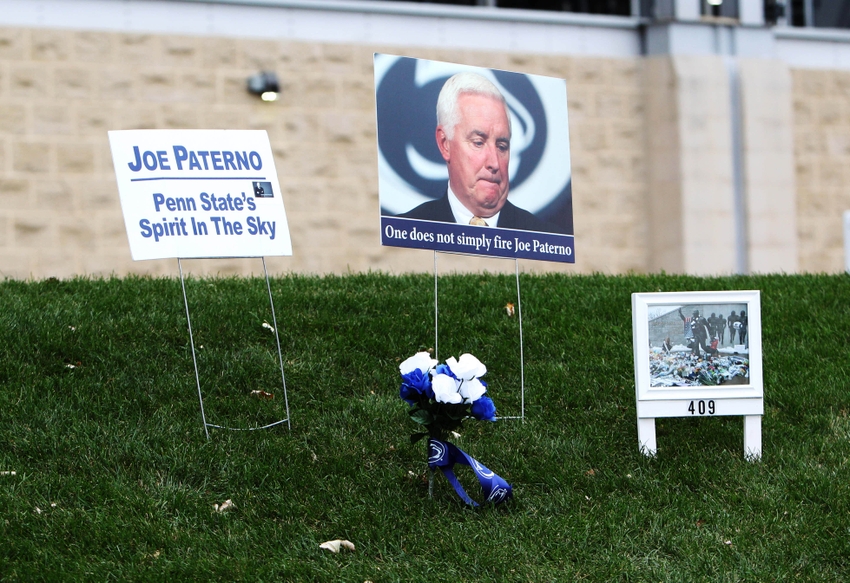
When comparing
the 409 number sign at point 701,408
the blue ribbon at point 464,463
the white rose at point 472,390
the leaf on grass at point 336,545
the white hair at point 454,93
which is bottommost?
the leaf on grass at point 336,545

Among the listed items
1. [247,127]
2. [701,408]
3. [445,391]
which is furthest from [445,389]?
[247,127]

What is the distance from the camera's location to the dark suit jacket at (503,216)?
6102mm

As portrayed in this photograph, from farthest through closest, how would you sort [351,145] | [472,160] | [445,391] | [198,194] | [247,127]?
[351,145] → [247,127] → [472,160] → [198,194] → [445,391]

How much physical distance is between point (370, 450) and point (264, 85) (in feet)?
21.4

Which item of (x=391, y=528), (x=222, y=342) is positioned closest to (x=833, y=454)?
(x=391, y=528)

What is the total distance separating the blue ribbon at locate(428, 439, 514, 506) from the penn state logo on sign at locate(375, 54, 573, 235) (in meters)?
1.66

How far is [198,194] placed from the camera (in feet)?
19.2

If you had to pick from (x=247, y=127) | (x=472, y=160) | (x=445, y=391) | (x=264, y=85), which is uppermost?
(x=264, y=85)

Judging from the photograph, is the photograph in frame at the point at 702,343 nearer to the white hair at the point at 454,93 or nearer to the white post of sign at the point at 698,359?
the white post of sign at the point at 698,359

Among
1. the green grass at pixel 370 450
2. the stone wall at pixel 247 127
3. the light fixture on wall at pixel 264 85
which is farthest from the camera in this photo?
the light fixture on wall at pixel 264 85

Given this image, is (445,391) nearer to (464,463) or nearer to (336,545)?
(464,463)

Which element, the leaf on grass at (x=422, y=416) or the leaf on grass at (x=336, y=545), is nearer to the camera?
the leaf on grass at (x=336, y=545)

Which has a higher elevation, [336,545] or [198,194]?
[198,194]

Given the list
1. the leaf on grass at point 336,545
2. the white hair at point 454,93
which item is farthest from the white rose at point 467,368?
the white hair at point 454,93
